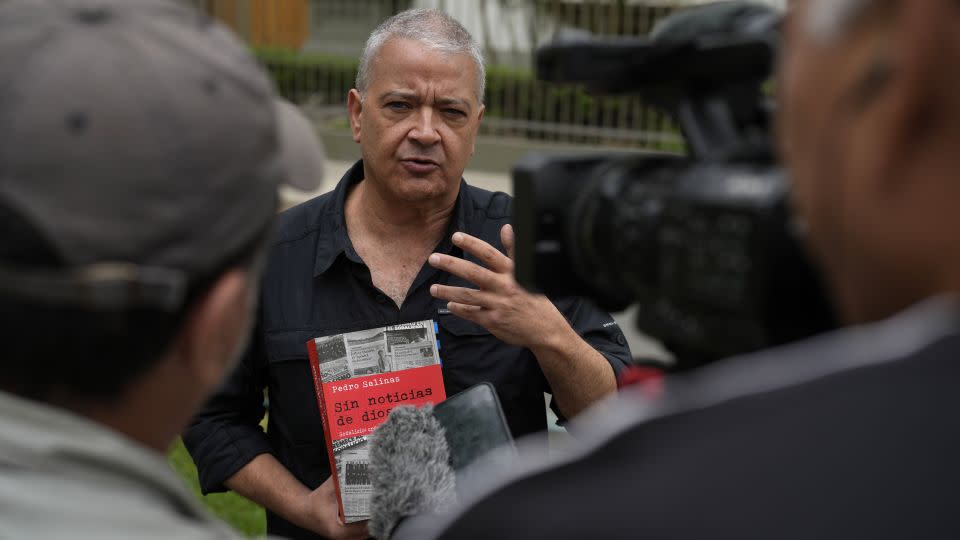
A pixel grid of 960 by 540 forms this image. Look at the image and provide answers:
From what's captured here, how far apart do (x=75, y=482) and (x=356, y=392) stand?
4.89 ft

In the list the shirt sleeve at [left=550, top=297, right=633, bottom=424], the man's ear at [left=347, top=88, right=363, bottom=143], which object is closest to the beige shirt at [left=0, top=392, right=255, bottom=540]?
the shirt sleeve at [left=550, top=297, right=633, bottom=424]

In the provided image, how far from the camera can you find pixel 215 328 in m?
1.06

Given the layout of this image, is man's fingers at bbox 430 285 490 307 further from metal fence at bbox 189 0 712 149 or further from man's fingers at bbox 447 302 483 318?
metal fence at bbox 189 0 712 149

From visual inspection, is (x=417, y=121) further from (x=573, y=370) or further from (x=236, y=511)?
(x=236, y=511)

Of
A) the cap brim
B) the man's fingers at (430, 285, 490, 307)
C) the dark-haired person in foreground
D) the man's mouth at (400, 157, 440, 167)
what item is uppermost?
the dark-haired person in foreground

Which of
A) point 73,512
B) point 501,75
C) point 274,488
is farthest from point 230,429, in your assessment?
point 501,75

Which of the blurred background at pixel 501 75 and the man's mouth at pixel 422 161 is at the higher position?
the man's mouth at pixel 422 161

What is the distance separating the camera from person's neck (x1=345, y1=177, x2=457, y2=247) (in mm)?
2805

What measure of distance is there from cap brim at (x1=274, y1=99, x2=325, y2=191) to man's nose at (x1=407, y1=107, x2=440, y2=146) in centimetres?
133

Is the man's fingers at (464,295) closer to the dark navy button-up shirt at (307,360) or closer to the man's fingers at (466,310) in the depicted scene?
the man's fingers at (466,310)

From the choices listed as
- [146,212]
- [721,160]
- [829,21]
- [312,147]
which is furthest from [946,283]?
[312,147]

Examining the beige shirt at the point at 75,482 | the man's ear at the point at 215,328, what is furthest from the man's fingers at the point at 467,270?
the beige shirt at the point at 75,482

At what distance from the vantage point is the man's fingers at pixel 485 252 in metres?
2.42

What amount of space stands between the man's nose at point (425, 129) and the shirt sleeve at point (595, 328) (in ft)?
1.73
